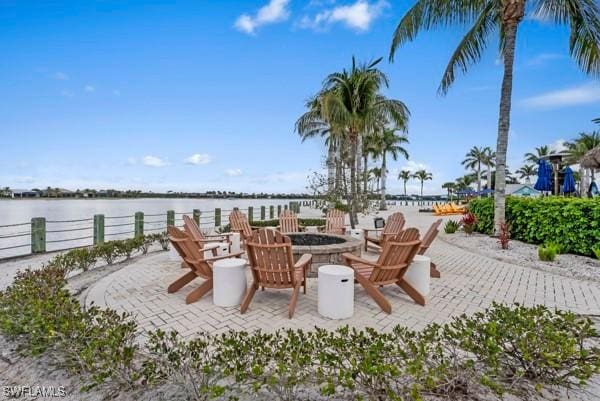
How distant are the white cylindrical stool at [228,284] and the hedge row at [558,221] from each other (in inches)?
296

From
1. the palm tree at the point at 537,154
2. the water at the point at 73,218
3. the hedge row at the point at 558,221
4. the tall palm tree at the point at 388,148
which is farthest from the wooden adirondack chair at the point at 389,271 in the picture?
the palm tree at the point at 537,154

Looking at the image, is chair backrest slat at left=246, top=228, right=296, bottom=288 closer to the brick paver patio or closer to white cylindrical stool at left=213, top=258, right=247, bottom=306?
white cylindrical stool at left=213, top=258, right=247, bottom=306

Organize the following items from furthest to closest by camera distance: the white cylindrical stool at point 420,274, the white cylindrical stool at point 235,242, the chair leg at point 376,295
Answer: the white cylindrical stool at point 235,242, the white cylindrical stool at point 420,274, the chair leg at point 376,295

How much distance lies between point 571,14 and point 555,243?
641 centimetres

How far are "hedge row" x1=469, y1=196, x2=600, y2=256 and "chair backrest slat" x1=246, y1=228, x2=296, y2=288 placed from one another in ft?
22.9

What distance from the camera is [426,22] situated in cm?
947

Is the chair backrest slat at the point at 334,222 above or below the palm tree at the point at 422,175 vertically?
below

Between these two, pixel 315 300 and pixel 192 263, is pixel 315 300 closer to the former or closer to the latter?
pixel 315 300

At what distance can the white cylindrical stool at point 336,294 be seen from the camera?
11.7ft

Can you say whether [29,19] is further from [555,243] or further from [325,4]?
[555,243]

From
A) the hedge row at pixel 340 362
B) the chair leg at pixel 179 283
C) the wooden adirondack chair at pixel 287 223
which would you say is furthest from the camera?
the wooden adirondack chair at pixel 287 223

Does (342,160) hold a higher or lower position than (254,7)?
lower

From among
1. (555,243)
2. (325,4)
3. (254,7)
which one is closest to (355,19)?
(325,4)

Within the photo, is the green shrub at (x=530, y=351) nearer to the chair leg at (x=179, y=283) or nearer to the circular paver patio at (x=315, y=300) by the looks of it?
the circular paver patio at (x=315, y=300)
